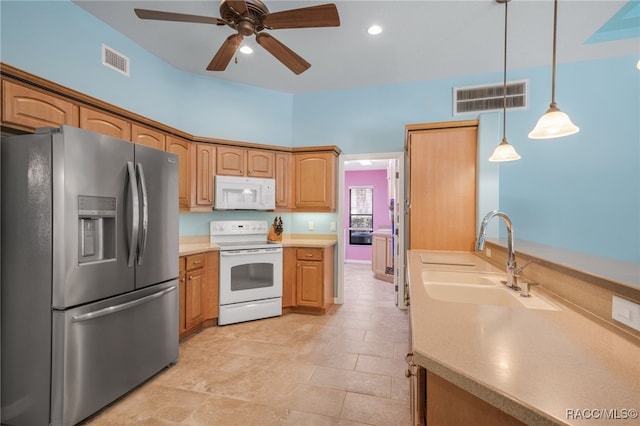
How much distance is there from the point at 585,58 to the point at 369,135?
249 cm

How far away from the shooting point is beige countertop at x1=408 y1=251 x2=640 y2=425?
1.80 ft

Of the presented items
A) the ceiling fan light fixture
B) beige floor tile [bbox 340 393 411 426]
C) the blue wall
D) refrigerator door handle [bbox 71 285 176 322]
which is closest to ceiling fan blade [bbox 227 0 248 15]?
the ceiling fan light fixture

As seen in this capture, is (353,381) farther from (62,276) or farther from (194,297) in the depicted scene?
(62,276)

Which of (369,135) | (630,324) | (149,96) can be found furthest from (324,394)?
(149,96)

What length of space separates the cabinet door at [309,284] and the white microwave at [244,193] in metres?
0.91

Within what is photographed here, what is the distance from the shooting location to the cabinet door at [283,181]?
3.79 metres

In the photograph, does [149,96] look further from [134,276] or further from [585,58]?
[585,58]

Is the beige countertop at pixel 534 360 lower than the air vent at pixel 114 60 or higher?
lower

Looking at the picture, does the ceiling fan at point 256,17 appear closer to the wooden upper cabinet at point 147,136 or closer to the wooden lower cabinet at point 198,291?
the wooden upper cabinet at point 147,136

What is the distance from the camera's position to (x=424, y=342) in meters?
0.82

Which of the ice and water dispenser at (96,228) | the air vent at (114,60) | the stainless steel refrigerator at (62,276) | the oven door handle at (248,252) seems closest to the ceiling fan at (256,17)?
the stainless steel refrigerator at (62,276)

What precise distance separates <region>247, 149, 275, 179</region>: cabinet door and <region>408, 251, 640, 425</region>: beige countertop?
2.96 m

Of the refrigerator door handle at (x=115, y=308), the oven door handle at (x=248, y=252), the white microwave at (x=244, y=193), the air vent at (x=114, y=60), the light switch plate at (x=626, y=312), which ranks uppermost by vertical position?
the air vent at (x=114, y=60)

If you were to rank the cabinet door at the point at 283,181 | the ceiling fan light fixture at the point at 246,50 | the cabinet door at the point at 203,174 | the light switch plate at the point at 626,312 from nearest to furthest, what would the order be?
the light switch plate at the point at 626,312 < the ceiling fan light fixture at the point at 246,50 < the cabinet door at the point at 203,174 < the cabinet door at the point at 283,181
